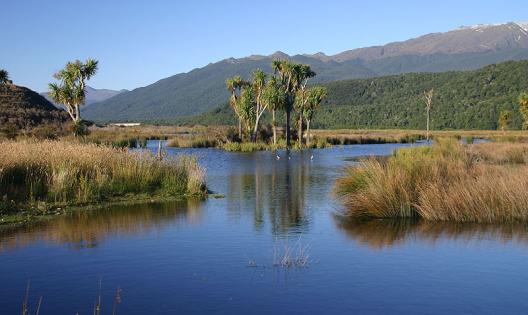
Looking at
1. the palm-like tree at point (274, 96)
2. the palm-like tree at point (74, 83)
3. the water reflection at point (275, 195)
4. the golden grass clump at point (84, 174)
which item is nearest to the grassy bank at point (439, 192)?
the water reflection at point (275, 195)

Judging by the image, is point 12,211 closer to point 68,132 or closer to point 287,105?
point 68,132

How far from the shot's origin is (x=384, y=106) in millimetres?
175875

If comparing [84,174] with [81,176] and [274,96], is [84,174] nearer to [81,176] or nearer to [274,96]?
[81,176]

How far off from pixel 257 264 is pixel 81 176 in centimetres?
1005

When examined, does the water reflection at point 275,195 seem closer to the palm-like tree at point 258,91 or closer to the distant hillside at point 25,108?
the palm-like tree at point 258,91

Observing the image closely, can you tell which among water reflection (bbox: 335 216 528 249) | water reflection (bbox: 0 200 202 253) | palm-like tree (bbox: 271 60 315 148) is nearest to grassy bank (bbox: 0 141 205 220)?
water reflection (bbox: 0 200 202 253)

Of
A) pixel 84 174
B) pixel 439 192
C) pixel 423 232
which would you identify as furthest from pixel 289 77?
pixel 423 232

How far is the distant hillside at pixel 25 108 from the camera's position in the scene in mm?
84819

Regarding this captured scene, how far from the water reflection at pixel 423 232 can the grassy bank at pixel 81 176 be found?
8363mm

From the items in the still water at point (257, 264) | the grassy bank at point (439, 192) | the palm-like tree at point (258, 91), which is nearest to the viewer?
the still water at point (257, 264)

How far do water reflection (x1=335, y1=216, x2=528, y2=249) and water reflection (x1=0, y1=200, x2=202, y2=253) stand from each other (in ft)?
15.6

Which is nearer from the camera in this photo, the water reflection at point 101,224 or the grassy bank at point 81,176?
the water reflection at point 101,224

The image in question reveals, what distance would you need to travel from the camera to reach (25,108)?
310ft

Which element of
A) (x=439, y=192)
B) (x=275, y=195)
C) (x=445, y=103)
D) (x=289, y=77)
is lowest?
(x=275, y=195)
